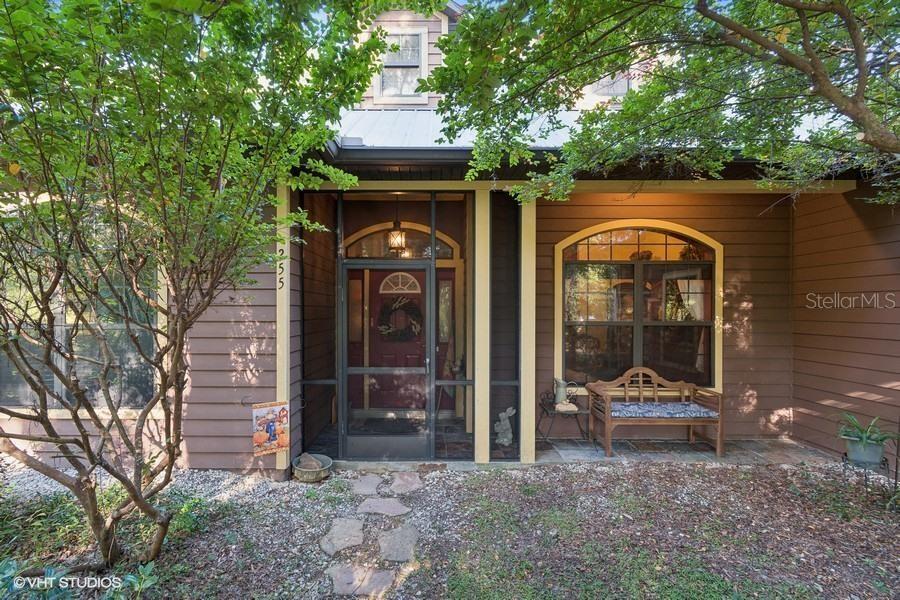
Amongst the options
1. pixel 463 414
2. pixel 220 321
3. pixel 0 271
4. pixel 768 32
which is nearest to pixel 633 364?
pixel 463 414

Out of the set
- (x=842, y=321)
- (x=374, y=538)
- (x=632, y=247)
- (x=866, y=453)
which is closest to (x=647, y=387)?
(x=632, y=247)

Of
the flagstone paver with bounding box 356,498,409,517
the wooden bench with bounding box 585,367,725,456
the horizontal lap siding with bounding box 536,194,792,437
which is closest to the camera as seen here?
the flagstone paver with bounding box 356,498,409,517

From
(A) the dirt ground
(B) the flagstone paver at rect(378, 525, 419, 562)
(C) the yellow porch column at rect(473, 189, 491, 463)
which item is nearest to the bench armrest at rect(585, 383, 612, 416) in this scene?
(A) the dirt ground

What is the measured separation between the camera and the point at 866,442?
3.30 metres

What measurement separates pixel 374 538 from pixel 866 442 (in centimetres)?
433

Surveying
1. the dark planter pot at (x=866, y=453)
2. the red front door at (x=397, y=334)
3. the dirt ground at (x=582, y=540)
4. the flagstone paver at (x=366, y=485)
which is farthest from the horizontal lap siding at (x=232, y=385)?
the dark planter pot at (x=866, y=453)

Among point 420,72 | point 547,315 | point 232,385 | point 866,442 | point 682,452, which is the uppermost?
A: point 420,72

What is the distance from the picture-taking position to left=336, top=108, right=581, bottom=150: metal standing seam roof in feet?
10.5

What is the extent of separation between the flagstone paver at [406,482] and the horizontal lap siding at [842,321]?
438cm

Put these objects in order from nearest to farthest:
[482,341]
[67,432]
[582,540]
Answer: [582,540]
[67,432]
[482,341]

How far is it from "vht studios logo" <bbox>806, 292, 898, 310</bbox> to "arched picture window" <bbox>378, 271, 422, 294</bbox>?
436cm

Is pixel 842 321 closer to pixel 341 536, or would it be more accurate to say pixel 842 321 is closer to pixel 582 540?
pixel 582 540

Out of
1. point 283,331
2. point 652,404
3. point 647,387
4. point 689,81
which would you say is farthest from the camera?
point 647,387

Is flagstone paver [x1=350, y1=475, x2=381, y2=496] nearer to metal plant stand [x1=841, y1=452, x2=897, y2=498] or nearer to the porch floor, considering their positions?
the porch floor
